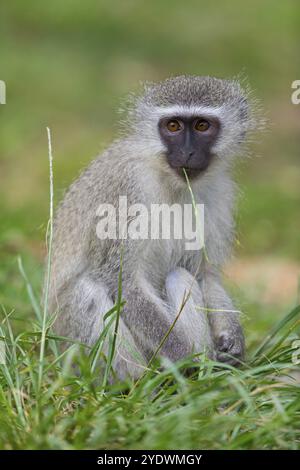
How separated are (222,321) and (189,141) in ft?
4.16

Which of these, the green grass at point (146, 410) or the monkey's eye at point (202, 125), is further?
the monkey's eye at point (202, 125)

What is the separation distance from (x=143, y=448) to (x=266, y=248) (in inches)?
313

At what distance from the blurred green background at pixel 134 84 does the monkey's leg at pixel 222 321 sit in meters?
1.92

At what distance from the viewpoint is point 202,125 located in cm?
630

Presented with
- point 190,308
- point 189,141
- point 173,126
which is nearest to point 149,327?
point 190,308

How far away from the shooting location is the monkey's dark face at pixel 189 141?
6125 millimetres

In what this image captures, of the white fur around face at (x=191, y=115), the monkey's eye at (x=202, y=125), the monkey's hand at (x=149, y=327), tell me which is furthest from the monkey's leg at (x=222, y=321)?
the monkey's eye at (x=202, y=125)

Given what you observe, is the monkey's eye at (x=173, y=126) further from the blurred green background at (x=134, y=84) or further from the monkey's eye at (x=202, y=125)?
the blurred green background at (x=134, y=84)

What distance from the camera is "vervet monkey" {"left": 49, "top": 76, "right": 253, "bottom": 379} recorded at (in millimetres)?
6098

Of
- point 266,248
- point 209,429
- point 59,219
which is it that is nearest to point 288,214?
point 266,248

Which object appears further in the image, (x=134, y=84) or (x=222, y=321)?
(x=134, y=84)

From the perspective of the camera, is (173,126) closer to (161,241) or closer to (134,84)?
(161,241)
